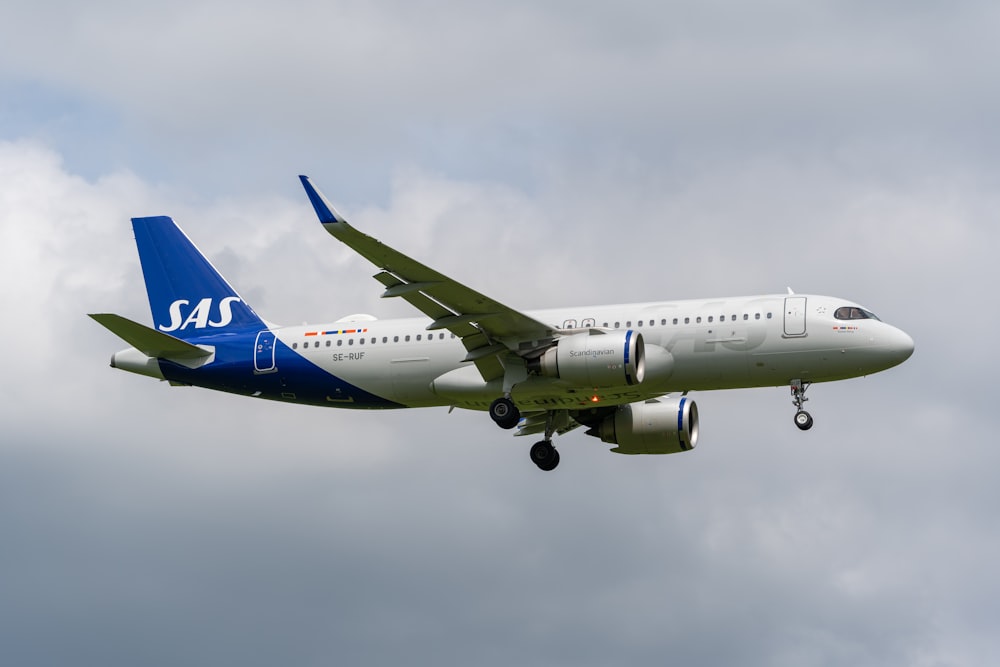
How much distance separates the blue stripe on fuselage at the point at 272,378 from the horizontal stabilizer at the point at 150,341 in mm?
410

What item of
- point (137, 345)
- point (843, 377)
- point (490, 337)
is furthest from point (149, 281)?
point (843, 377)

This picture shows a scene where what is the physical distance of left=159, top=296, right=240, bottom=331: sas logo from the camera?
184 ft

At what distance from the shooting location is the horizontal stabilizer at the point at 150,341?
171 feet

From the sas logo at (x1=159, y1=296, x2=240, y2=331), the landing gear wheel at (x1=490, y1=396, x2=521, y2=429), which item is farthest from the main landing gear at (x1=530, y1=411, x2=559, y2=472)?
the sas logo at (x1=159, y1=296, x2=240, y2=331)

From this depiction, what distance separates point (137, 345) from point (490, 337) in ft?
40.9

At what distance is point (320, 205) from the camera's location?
43.1 meters

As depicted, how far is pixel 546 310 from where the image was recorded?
51.9m

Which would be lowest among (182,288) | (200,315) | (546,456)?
(546,456)

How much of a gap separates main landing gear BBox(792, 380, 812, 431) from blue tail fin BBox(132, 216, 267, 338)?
18.3m

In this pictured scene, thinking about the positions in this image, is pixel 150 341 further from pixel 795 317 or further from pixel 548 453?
pixel 795 317

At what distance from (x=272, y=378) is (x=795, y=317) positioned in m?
→ 17.3

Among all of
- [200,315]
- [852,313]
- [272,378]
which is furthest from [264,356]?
[852,313]

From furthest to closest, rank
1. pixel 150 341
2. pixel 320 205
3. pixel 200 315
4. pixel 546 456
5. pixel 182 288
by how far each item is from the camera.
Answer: pixel 182 288 < pixel 200 315 < pixel 546 456 < pixel 150 341 < pixel 320 205

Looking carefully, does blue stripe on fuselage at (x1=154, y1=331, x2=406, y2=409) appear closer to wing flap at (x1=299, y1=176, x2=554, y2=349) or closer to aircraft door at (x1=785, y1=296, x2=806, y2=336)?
wing flap at (x1=299, y1=176, x2=554, y2=349)
